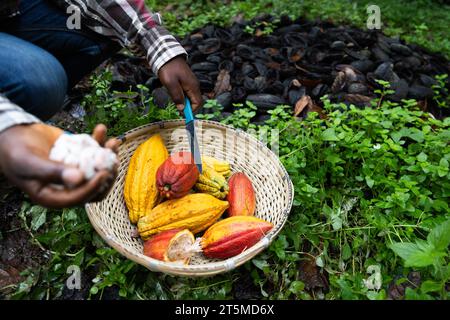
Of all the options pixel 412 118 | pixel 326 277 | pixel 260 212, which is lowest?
pixel 326 277

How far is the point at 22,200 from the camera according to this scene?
1.95 m

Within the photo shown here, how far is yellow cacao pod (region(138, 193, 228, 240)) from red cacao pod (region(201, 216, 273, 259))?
0.30 ft

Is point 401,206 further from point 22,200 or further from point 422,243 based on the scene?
point 22,200

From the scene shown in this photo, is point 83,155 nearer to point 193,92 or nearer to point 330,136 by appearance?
point 193,92

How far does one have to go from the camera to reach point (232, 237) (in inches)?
62.8

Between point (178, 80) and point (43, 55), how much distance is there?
55 centimetres

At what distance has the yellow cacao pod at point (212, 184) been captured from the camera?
6.09 ft

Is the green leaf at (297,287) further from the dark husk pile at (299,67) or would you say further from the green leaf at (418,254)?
the dark husk pile at (299,67)

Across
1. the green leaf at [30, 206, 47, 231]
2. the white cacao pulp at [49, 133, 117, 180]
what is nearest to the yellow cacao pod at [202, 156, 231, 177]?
the green leaf at [30, 206, 47, 231]

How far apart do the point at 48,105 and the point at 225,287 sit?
3.34ft

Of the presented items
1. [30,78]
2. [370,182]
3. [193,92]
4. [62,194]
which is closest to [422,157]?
[370,182]

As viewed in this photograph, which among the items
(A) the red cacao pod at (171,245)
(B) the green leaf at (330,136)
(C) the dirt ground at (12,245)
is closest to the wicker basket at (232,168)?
(A) the red cacao pod at (171,245)

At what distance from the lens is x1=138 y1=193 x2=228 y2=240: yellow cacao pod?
5.59 feet

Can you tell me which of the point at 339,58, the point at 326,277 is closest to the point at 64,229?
the point at 326,277
